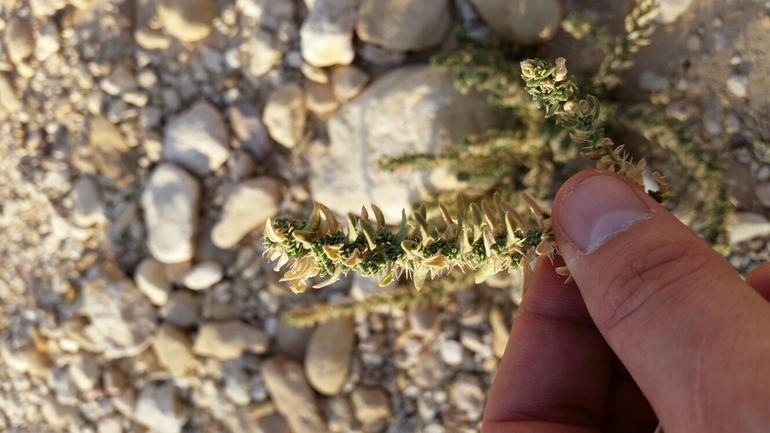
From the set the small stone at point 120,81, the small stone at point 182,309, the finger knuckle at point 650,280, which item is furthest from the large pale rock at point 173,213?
the finger knuckle at point 650,280

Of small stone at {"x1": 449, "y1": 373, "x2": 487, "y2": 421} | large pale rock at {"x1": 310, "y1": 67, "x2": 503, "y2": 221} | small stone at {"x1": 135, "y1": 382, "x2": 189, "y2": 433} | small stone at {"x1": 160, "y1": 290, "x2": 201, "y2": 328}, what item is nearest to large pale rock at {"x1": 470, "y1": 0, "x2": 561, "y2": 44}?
large pale rock at {"x1": 310, "y1": 67, "x2": 503, "y2": 221}

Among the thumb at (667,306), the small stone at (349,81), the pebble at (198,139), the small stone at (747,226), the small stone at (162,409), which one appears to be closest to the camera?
the thumb at (667,306)

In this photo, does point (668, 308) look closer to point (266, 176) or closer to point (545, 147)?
point (545, 147)

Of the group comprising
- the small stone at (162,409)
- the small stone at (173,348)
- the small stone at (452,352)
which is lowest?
the small stone at (162,409)

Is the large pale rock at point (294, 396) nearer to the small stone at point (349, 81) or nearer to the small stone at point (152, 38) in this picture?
the small stone at point (349, 81)

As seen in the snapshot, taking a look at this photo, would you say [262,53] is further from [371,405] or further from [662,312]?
[662,312]

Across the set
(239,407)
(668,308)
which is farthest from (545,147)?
(239,407)

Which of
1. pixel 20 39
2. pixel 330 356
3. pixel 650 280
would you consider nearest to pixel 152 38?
pixel 20 39
